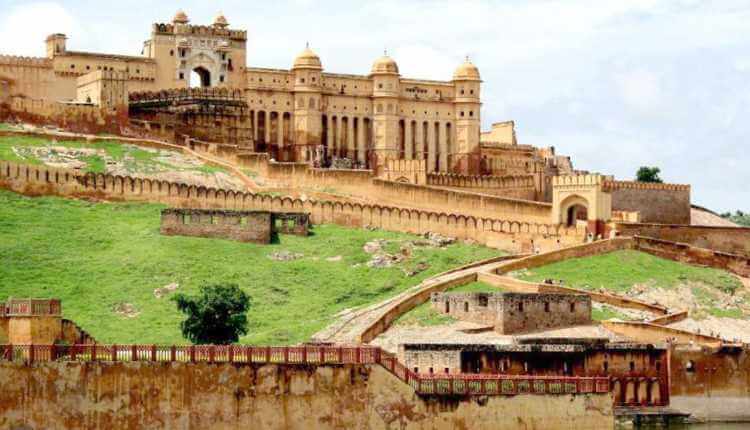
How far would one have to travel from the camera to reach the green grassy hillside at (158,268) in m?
63.9

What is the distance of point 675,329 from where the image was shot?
62.2 metres

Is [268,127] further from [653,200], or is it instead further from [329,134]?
[653,200]

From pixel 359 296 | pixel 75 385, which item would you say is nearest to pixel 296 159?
pixel 359 296

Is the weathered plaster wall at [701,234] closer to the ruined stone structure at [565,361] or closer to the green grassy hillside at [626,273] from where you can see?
the green grassy hillside at [626,273]

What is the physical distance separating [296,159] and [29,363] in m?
45.1

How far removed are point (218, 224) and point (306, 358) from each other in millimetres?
28068

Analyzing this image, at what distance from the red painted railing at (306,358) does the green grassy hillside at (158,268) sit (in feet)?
47.3

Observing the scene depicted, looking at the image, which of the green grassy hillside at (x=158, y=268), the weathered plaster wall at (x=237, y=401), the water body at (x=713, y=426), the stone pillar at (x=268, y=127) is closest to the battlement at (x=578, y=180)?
the green grassy hillside at (x=158, y=268)

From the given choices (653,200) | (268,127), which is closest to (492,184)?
(653,200)

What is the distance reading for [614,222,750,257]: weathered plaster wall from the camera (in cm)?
7769

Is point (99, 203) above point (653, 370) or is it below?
above

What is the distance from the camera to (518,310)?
6194 centimetres

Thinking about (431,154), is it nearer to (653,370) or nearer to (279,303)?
(279,303)

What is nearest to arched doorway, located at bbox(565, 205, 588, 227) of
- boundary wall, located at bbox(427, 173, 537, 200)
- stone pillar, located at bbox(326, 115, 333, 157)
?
boundary wall, located at bbox(427, 173, 537, 200)
